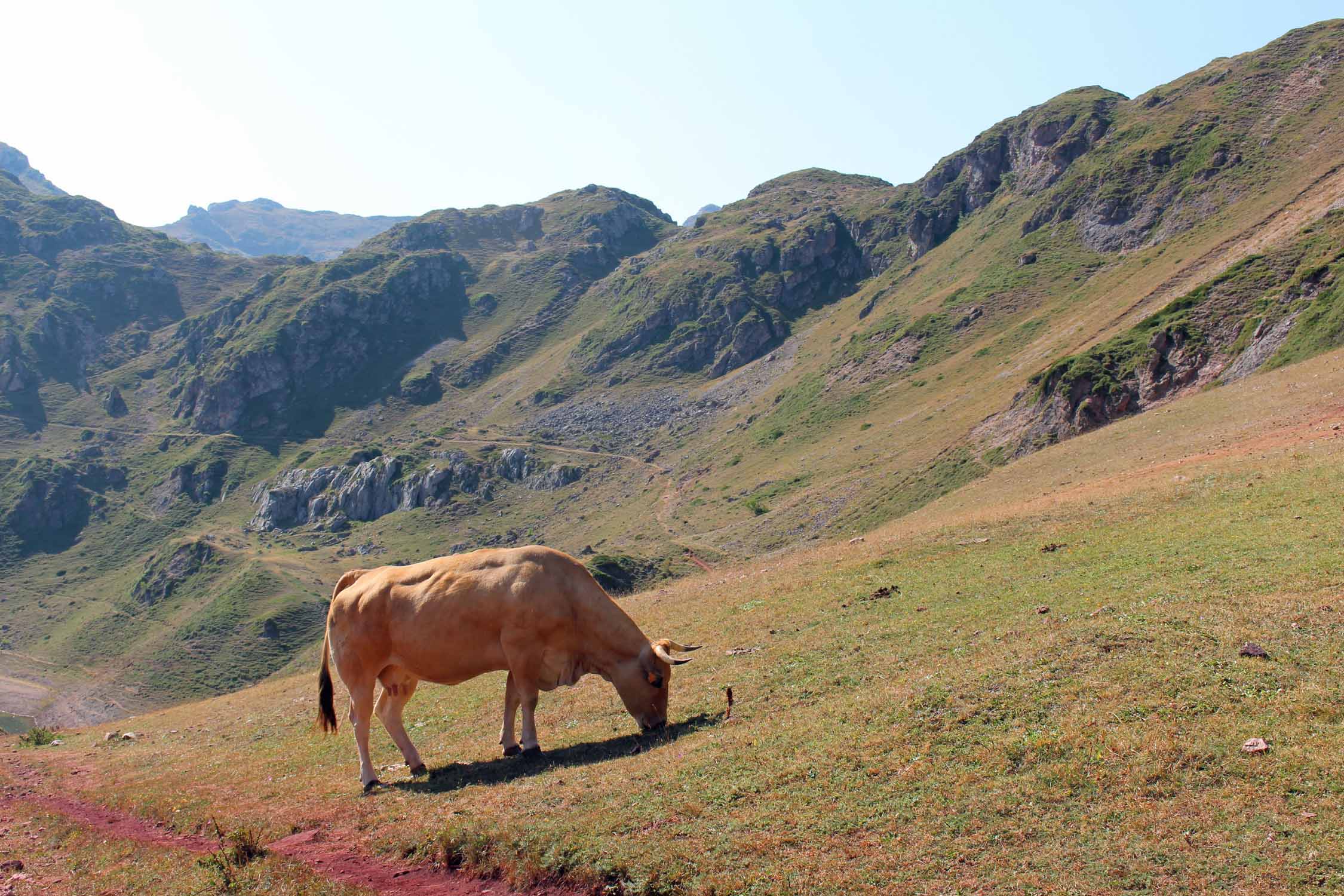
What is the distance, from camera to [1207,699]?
12.6m

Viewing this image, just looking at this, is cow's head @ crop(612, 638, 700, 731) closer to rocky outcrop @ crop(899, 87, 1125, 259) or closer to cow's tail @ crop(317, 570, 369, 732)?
cow's tail @ crop(317, 570, 369, 732)

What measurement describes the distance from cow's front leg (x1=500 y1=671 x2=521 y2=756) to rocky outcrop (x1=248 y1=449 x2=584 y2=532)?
145800mm

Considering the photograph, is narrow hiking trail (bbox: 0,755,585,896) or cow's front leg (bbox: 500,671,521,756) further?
cow's front leg (bbox: 500,671,521,756)

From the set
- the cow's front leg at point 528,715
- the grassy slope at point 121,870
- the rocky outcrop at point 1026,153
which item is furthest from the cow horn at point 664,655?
the rocky outcrop at point 1026,153

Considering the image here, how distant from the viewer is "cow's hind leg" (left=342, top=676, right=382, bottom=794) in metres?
16.7

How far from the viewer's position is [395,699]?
17.8 meters

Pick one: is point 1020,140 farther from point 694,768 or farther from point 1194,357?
point 694,768

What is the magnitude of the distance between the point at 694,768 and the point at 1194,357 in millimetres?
66275

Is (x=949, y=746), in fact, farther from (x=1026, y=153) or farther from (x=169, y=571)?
(x=1026, y=153)

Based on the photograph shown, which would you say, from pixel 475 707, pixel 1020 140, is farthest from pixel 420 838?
pixel 1020 140

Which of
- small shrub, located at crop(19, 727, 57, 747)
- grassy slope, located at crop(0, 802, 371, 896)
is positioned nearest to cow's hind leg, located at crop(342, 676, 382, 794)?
grassy slope, located at crop(0, 802, 371, 896)

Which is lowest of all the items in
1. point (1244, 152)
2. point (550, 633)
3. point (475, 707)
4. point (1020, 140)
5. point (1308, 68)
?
point (475, 707)

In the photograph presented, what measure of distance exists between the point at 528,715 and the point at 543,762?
0.89 m

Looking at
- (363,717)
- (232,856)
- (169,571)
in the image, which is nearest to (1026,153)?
(169,571)
